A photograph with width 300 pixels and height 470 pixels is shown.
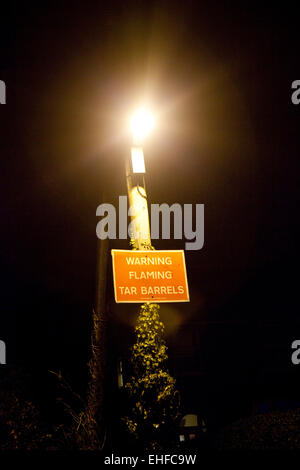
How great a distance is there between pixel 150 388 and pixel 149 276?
149cm

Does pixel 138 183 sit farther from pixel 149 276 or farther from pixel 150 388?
pixel 150 388

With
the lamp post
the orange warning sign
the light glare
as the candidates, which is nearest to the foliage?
the orange warning sign

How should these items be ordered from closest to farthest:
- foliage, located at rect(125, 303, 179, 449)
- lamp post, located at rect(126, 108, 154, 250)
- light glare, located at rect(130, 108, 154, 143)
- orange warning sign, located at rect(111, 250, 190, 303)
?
foliage, located at rect(125, 303, 179, 449)
orange warning sign, located at rect(111, 250, 190, 303)
lamp post, located at rect(126, 108, 154, 250)
light glare, located at rect(130, 108, 154, 143)

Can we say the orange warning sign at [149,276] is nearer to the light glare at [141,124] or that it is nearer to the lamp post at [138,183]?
the lamp post at [138,183]

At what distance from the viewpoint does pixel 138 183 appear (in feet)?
24.2

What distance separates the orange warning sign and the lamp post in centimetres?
26

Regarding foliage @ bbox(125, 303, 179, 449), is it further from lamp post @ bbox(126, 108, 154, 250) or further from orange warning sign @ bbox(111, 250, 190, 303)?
lamp post @ bbox(126, 108, 154, 250)

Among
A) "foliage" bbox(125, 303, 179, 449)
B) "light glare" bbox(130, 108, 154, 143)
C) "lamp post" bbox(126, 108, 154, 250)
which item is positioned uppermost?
"light glare" bbox(130, 108, 154, 143)

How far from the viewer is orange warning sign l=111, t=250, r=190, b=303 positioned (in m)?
6.44

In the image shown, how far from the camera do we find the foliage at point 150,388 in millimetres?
5930

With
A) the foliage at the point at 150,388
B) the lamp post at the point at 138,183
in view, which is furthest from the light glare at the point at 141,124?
the foliage at the point at 150,388
